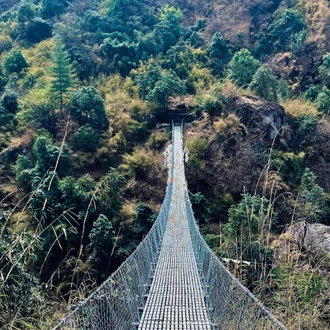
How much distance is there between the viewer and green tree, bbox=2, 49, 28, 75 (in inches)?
640

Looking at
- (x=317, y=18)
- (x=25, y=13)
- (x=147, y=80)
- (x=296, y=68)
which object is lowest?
(x=147, y=80)

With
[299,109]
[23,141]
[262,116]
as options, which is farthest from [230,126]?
[23,141]

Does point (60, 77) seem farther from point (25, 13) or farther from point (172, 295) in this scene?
point (172, 295)

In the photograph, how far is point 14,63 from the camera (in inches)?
644

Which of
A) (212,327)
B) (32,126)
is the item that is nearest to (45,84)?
(32,126)

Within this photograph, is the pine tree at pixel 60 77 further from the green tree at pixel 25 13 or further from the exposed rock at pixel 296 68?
the exposed rock at pixel 296 68

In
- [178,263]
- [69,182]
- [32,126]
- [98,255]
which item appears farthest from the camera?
[32,126]

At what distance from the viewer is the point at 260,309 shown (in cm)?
198

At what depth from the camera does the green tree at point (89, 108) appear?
12.7m

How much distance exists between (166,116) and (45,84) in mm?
4595

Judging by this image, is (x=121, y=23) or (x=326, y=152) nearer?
(x=326, y=152)

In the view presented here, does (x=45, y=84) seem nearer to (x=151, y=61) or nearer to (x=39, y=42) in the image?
(x=151, y=61)

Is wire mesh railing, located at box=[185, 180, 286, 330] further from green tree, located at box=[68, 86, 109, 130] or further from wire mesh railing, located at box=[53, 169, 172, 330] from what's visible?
green tree, located at box=[68, 86, 109, 130]

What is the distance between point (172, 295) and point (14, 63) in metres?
14.2
